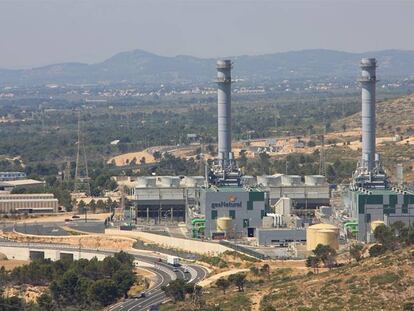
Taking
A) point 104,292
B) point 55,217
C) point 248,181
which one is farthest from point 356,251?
point 55,217

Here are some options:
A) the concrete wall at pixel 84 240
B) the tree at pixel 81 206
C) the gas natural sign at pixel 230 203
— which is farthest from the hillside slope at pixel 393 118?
the gas natural sign at pixel 230 203

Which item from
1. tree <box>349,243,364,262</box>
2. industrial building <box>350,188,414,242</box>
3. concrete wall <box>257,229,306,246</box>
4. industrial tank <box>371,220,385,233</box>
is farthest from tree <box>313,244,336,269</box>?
industrial building <box>350,188,414,242</box>

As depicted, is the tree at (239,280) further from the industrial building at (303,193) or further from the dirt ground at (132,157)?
the dirt ground at (132,157)

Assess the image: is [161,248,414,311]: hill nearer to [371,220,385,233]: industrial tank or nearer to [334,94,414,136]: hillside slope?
[371,220,385,233]: industrial tank

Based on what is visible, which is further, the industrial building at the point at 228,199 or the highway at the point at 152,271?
the industrial building at the point at 228,199

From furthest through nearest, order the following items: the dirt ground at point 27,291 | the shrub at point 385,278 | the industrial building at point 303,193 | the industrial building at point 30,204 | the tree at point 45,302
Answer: the industrial building at point 30,204, the industrial building at point 303,193, the dirt ground at point 27,291, the tree at point 45,302, the shrub at point 385,278

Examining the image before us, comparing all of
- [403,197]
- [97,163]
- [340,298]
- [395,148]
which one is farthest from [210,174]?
[97,163]

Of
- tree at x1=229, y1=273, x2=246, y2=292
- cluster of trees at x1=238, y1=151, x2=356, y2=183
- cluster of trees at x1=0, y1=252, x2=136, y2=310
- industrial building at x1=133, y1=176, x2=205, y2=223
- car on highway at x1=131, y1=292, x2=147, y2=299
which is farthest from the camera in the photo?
cluster of trees at x1=238, y1=151, x2=356, y2=183

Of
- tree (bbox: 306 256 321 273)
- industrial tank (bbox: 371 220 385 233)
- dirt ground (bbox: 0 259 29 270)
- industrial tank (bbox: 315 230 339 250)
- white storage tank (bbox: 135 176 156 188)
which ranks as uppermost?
white storage tank (bbox: 135 176 156 188)
